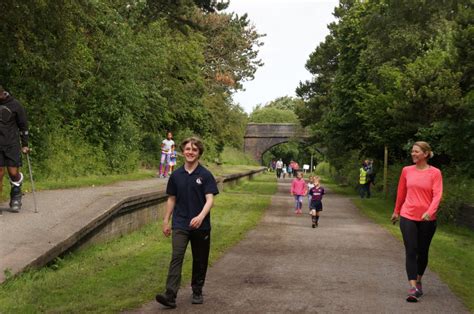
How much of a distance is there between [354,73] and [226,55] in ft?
39.7

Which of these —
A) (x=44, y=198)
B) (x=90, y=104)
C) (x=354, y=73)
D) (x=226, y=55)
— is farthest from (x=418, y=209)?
(x=226, y=55)

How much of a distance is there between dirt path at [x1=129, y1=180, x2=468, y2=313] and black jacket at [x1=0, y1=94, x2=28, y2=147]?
3582 millimetres

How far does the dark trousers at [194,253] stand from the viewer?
20.2 feet

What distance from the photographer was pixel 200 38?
3538 cm

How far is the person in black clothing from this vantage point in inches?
352

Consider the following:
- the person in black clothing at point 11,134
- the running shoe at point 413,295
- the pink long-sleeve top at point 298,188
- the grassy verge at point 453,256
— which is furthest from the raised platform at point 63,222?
the pink long-sleeve top at point 298,188

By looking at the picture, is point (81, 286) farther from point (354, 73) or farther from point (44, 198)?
point (354, 73)

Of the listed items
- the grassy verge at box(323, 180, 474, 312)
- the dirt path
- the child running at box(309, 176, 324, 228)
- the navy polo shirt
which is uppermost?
the navy polo shirt

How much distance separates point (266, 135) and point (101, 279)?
79.0 metres

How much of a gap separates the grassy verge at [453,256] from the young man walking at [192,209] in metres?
2.97

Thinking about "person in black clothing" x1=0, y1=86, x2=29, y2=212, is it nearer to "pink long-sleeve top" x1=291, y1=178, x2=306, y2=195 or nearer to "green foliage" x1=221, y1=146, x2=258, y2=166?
"pink long-sleeve top" x1=291, y1=178, x2=306, y2=195

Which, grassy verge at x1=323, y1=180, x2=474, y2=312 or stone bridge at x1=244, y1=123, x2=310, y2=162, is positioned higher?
stone bridge at x1=244, y1=123, x2=310, y2=162

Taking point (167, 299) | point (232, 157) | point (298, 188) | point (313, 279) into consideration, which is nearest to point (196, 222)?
point (167, 299)

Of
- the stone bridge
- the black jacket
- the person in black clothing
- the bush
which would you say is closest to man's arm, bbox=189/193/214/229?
the person in black clothing
